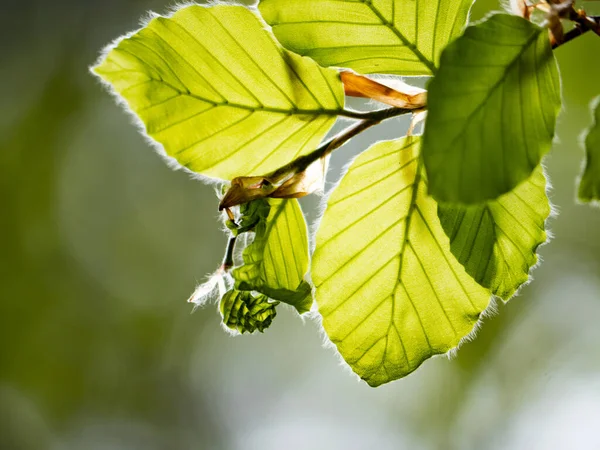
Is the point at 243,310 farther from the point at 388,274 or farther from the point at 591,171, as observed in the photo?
the point at 591,171

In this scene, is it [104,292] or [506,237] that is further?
[104,292]

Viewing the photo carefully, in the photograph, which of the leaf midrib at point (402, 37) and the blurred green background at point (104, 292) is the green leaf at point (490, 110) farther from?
the blurred green background at point (104, 292)

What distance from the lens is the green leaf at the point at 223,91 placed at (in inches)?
17.6

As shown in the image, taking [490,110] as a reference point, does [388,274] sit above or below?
below

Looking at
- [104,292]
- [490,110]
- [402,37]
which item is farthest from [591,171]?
[104,292]

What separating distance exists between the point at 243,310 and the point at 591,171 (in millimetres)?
242

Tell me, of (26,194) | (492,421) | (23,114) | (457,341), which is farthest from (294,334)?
(457,341)

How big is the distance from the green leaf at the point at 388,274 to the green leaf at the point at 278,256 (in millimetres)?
16

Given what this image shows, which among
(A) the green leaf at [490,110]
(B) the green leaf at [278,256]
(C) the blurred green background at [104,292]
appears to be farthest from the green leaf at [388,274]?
(C) the blurred green background at [104,292]

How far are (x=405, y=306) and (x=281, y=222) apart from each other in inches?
4.6

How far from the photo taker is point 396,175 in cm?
50

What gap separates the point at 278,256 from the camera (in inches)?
19.2

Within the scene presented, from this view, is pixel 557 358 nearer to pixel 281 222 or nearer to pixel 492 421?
pixel 492 421

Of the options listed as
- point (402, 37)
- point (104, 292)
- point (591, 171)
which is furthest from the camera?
point (104, 292)
